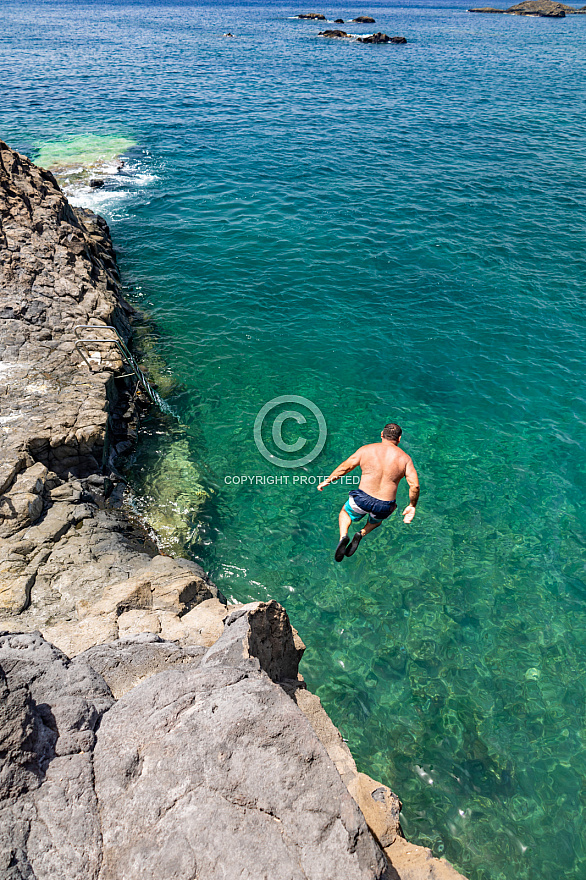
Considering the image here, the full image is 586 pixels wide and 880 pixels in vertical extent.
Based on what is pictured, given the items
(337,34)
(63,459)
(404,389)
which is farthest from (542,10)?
(63,459)

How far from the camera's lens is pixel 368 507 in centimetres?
940

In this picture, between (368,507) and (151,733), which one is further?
(368,507)

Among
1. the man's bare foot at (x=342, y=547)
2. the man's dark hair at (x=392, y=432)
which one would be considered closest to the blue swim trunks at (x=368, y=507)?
the man's bare foot at (x=342, y=547)

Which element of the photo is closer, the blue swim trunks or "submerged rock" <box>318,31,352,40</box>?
the blue swim trunks

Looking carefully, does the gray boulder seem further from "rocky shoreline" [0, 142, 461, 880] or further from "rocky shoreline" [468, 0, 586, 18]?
"rocky shoreline" [468, 0, 586, 18]

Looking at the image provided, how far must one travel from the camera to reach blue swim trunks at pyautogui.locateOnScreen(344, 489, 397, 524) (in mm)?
9320

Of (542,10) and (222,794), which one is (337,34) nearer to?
(542,10)

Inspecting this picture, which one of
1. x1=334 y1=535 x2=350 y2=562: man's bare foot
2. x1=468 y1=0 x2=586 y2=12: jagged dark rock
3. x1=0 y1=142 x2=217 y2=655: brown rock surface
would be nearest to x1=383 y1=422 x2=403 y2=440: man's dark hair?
x1=334 y1=535 x2=350 y2=562: man's bare foot

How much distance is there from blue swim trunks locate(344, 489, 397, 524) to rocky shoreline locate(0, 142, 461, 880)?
8.29ft

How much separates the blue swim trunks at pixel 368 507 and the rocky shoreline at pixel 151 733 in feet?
8.29

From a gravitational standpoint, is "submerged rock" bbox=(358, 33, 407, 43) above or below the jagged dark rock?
below

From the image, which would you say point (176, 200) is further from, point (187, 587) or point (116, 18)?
point (116, 18)

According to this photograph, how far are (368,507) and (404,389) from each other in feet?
28.3

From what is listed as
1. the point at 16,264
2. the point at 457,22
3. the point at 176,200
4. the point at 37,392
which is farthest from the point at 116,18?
the point at 37,392
